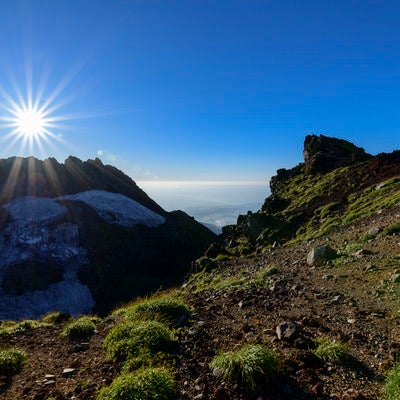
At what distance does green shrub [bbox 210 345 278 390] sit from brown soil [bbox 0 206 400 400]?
0.19m

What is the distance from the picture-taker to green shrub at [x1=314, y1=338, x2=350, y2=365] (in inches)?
266

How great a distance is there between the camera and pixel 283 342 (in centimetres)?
782

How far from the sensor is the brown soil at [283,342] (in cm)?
632

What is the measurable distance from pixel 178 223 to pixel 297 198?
57580 millimetres

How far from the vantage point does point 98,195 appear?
94.2 m

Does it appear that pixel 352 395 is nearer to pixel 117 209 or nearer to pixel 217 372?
pixel 217 372

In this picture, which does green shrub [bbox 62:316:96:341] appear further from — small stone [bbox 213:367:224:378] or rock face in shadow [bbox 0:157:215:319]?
rock face in shadow [bbox 0:157:215:319]

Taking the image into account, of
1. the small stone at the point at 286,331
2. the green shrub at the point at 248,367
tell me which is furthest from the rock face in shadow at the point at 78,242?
the green shrub at the point at 248,367

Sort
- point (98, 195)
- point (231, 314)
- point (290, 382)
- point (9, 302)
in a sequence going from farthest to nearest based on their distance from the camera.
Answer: point (98, 195) → point (9, 302) → point (231, 314) → point (290, 382)

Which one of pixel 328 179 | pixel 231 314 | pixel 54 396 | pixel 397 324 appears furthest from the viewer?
pixel 328 179

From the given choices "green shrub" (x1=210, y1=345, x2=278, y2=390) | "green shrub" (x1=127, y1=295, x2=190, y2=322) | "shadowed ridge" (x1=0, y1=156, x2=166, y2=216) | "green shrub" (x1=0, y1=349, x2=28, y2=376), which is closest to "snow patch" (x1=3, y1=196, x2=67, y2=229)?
"shadowed ridge" (x1=0, y1=156, x2=166, y2=216)

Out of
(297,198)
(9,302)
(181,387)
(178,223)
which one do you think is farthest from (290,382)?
(178,223)

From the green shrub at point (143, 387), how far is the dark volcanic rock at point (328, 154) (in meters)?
52.8

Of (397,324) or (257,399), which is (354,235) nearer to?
(397,324)
